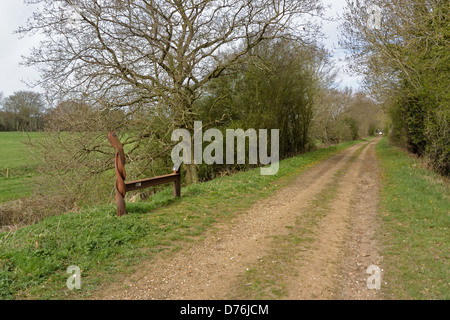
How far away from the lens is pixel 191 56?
38.1ft

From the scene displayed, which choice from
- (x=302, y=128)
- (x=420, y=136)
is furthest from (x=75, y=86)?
(x=420, y=136)

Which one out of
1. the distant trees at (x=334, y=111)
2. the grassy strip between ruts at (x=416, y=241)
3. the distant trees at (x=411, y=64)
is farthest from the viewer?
the distant trees at (x=334, y=111)

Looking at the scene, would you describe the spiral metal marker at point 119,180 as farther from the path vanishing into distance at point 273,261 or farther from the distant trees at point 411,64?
the distant trees at point 411,64

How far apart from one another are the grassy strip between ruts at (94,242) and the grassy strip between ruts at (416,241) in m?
3.05

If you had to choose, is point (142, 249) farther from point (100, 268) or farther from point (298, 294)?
point (298, 294)

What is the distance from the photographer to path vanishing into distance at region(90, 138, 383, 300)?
321 cm

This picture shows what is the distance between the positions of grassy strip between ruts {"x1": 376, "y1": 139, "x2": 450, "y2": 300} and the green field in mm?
10226

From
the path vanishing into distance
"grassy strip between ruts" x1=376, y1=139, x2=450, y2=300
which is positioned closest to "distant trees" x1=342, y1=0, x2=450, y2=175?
"grassy strip between ruts" x1=376, y1=139, x2=450, y2=300

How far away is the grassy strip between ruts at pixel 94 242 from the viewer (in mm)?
3340

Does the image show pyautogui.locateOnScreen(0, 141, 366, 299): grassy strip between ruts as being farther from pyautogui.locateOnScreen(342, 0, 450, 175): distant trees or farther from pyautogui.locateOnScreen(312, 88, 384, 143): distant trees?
pyautogui.locateOnScreen(312, 88, 384, 143): distant trees

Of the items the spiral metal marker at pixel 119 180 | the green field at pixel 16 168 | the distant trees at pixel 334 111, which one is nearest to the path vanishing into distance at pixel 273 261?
the spiral metal marker at pixel 119 180

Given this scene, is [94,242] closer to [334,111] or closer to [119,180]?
[119,180]

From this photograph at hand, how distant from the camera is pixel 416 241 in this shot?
15.2 feet

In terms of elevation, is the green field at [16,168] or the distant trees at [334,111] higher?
the distant trees at [334,111]
